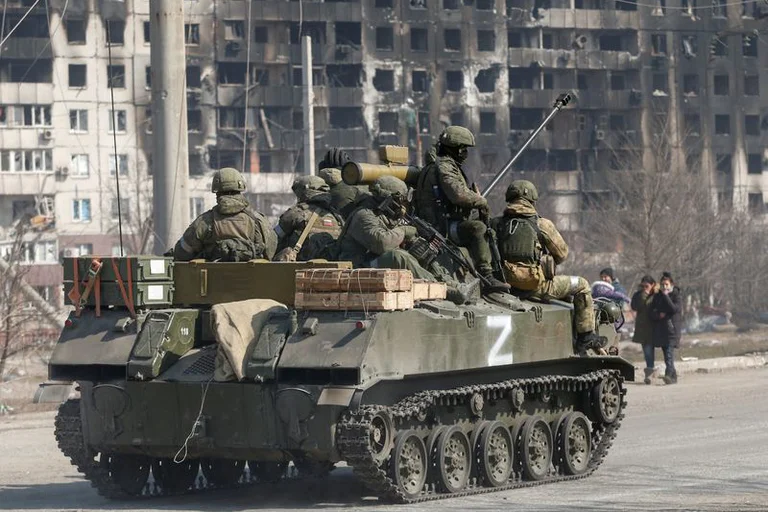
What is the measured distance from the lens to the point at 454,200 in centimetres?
1552

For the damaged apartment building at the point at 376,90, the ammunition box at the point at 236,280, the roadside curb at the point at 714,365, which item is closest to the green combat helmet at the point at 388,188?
the ammunition box at the point at 236,280

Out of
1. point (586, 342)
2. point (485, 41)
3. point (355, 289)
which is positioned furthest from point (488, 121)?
point (355, 289)

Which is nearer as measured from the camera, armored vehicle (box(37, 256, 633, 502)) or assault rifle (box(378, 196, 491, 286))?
armored vehicle (box(37, 256, 633, 502))

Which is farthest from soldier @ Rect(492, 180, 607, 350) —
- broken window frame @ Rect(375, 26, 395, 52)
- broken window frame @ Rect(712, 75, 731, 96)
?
broken window frame @ Rect(712, 75, 731, 96)

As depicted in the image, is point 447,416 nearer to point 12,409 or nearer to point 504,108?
point 12,409

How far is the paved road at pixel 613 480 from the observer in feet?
45.2

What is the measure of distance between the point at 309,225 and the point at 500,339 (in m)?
2.31

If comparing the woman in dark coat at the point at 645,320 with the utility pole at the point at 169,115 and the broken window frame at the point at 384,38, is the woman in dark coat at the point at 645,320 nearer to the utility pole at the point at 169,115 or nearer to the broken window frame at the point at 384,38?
the utility pole at the point at 169,115

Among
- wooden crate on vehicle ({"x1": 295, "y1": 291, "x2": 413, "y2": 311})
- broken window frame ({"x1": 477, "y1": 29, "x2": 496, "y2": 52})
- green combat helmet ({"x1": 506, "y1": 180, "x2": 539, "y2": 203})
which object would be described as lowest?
wooden crate on vehicle ({"x1": 295, "y1": 291, "x2": 413, "y2": 311})

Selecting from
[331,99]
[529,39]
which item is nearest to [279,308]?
[331,99]

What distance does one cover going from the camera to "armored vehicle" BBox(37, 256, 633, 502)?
43.5ft

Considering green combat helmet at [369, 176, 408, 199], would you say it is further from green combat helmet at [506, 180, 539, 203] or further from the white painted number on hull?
green combat helmet at [506, 180, 539, 203]

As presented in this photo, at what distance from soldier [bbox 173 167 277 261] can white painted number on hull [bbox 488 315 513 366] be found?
2.23 metres

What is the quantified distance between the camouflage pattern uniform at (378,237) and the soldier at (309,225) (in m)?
0.50
